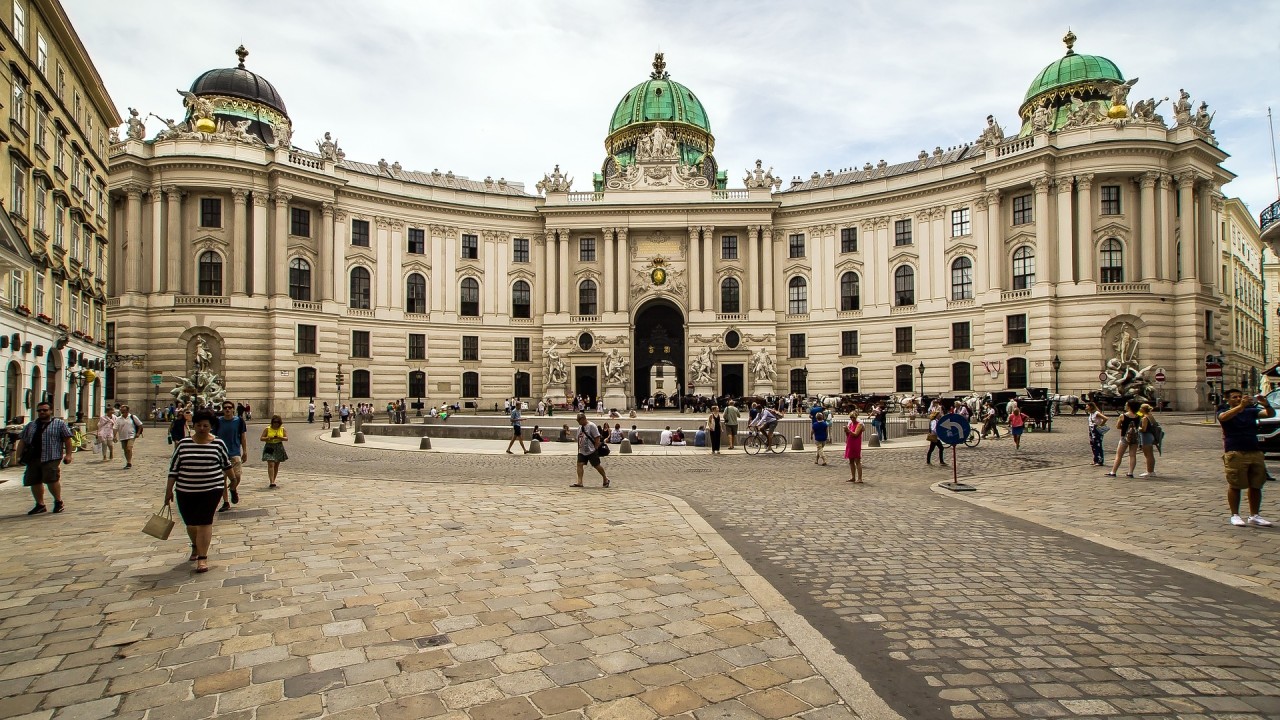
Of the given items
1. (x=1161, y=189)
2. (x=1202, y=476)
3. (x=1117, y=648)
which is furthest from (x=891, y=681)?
(x=1161, y=189)

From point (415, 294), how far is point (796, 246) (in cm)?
2951

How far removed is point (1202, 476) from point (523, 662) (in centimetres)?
1630

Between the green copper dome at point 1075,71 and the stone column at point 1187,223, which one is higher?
the green copper dome at point 1075,71

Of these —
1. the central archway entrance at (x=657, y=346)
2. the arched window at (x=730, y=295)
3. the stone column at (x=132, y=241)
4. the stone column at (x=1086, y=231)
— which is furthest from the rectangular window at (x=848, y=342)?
the stone column at (x=132, y=241)

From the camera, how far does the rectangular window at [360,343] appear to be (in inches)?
2010

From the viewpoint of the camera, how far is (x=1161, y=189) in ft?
145

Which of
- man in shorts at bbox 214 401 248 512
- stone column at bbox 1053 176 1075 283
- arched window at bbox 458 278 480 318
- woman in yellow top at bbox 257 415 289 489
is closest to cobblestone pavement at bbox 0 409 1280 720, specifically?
man in shorts at bbox 214 401 248 512

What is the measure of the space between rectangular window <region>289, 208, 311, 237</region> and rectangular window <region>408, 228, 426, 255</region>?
7017 millimetres

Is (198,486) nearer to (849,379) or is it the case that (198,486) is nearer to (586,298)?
(586,298)

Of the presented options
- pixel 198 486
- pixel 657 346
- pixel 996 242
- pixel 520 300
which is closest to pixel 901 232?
pixel 996 242

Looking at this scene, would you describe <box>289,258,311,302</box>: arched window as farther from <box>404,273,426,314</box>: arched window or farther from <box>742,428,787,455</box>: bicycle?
<box>742,428,787,455</box>: bicycle

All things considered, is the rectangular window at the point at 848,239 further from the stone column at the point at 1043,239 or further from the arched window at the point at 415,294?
the arched window at the point at 415,294

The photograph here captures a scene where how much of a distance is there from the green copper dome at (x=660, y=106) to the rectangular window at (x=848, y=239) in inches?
750

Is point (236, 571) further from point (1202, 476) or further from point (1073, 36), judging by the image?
point (1073, 36)
